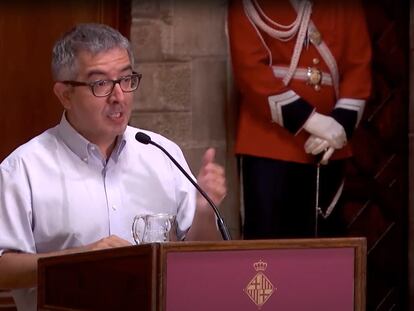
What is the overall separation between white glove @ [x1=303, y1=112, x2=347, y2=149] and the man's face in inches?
54.8

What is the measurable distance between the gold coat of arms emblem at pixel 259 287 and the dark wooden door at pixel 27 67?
233cm

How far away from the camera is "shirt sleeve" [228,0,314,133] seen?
421 cm

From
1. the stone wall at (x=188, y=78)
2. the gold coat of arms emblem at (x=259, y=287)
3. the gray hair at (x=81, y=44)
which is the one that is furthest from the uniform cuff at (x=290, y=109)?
the gold coat of arms emblem at (x=259, y=287)

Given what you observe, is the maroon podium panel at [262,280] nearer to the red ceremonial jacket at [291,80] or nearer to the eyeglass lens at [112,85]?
the eyeglass lens at [112,85]

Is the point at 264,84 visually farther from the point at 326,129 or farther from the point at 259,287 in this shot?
the point at 259,287

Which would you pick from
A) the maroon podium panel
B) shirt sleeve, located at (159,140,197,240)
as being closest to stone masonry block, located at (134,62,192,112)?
shirt sleeve, located at (159,140,197,240)

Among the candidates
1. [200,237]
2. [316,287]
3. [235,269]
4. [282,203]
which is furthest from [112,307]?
[282,203]

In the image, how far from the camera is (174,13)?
14.7ft

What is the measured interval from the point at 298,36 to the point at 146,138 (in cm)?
186

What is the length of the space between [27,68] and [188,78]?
2.05 ft

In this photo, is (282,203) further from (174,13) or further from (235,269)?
(235,269)

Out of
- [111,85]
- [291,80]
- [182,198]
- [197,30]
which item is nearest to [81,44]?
[111,85]

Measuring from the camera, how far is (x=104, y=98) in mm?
2936

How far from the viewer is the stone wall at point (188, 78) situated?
4.48 metres
